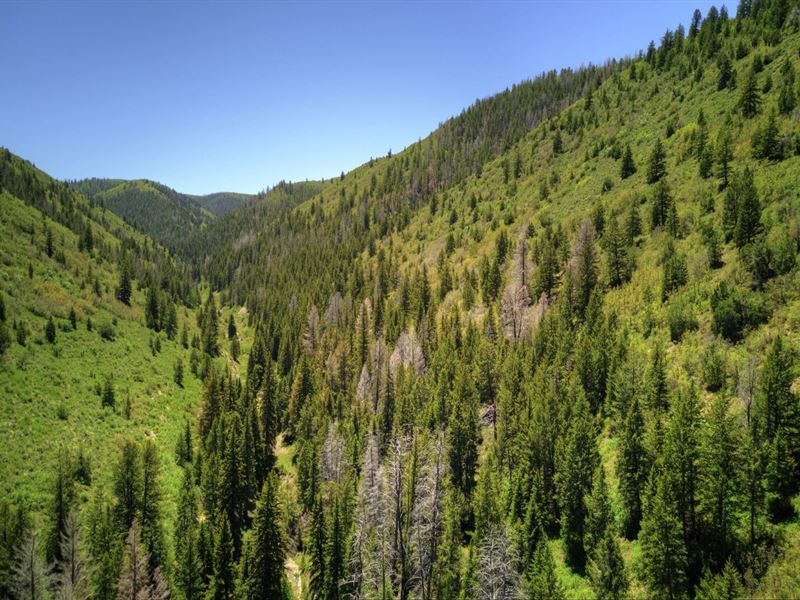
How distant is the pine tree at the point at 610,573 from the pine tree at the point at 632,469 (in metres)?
5.13

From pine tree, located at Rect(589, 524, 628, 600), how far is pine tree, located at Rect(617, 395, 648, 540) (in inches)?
202

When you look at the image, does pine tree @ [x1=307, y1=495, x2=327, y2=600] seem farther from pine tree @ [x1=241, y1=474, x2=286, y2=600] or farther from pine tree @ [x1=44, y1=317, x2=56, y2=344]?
pine tree @ [x1=44, y1=317, x2=56, y2=344]

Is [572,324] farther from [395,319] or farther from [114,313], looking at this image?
[114,313]

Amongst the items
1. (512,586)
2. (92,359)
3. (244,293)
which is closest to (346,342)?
(92,359)

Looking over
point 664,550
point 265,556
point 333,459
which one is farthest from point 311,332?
point 664,550

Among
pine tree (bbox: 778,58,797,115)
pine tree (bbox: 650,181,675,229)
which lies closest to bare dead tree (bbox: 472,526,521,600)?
pine tree (bbox: 650,181,675,229)

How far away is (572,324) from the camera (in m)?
60.6

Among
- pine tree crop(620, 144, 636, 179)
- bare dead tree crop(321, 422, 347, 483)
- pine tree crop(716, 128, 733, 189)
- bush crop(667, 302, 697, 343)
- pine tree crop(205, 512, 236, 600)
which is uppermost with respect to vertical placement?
pine tree crop(620, 144, 636, 179)

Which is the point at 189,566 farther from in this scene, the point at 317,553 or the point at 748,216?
the point at 748,216

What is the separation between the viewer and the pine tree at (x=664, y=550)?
2791cm

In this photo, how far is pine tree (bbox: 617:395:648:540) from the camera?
35031 millimetres

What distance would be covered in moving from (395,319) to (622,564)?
6805 centimetres

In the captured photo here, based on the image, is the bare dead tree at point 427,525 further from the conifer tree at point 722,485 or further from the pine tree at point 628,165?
the pine tree at point 628,165

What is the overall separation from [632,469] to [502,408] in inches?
721
